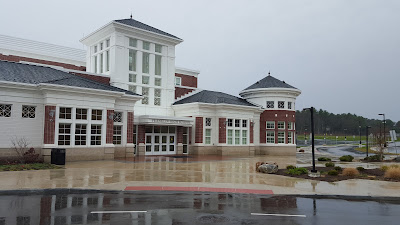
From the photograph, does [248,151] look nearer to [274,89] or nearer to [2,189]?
[274,89]

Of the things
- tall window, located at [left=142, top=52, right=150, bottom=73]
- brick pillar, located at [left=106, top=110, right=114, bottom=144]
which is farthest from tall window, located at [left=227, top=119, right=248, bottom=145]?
brick pillar, located at [left=106, top=110, right=114, bottom=144]

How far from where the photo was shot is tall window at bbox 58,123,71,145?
23375 mm

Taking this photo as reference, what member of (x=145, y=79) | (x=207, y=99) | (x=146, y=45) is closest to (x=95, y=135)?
(x=145, y=79)

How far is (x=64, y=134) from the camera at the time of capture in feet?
76.9

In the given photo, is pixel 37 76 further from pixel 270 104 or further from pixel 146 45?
pixel 270 104

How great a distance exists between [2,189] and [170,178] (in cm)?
698

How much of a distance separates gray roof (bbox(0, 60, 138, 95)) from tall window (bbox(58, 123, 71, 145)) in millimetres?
3031

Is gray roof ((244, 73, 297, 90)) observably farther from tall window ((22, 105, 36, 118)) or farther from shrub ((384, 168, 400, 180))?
tall window ((22, 105, 36, 118))

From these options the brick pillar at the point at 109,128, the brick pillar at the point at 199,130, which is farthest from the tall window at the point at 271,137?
the brick pillar at the point at 109,128

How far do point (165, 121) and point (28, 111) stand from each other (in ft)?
38.7

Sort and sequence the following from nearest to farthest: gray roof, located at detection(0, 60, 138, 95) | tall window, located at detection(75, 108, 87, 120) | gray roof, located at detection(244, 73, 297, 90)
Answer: gray roof, located at detection(0, 60, 138, 95) < tall window, located at detection(75, 108, 87, 120) < gray roof, located at detection(244, 73, 297, 90)

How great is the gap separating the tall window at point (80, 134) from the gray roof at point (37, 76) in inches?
119

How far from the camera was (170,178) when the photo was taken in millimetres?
15820

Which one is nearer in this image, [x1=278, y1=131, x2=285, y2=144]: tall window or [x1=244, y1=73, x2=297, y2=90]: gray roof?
[x1=278, y1=131, x2=285, y2=144]: tall window
